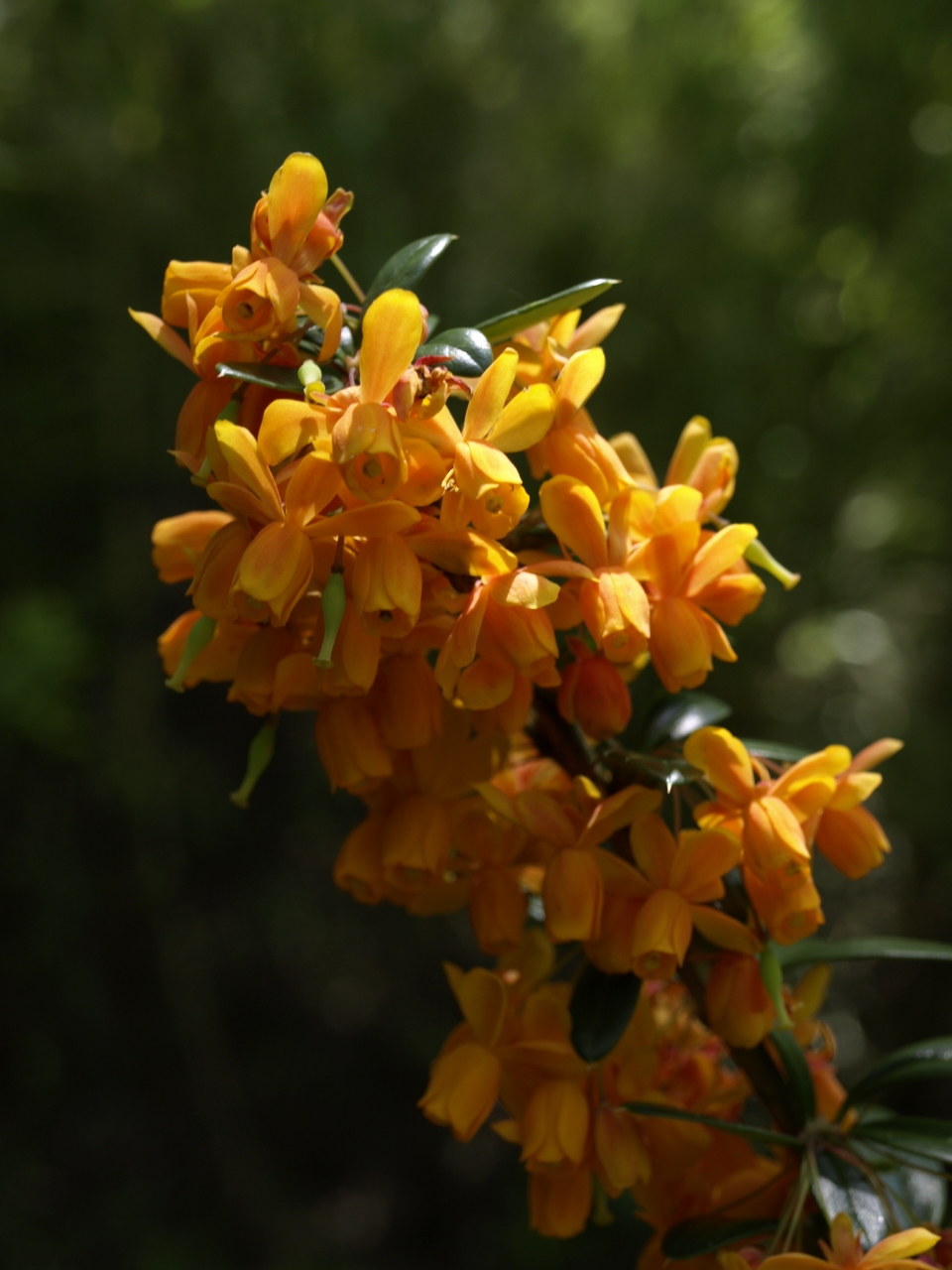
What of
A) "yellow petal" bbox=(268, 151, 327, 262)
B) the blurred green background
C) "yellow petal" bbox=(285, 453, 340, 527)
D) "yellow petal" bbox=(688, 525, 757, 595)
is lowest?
the blurred green background

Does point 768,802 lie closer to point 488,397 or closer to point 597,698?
point 597,698

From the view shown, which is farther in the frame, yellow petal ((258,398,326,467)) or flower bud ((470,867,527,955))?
flower bud ((470,867,527,955))

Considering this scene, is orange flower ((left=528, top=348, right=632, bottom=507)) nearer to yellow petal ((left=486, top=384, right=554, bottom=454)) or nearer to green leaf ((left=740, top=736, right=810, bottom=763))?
yellow petal ((left=486, top=384, right=554, bottom=454))

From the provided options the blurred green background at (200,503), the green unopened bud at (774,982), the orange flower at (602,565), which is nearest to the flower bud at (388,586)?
the orange flower at (602,565)

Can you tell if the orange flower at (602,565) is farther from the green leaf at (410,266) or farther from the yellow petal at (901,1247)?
the yellow petal at (901,1247)

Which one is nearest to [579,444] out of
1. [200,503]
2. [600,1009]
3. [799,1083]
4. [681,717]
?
[681,717]

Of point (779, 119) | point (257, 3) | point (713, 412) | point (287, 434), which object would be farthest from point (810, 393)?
point (287, 434)

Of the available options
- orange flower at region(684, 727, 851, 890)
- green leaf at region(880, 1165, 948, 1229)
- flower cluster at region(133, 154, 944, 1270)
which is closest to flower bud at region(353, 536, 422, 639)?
flower cluster at region(133, 154, 944, 1270)
